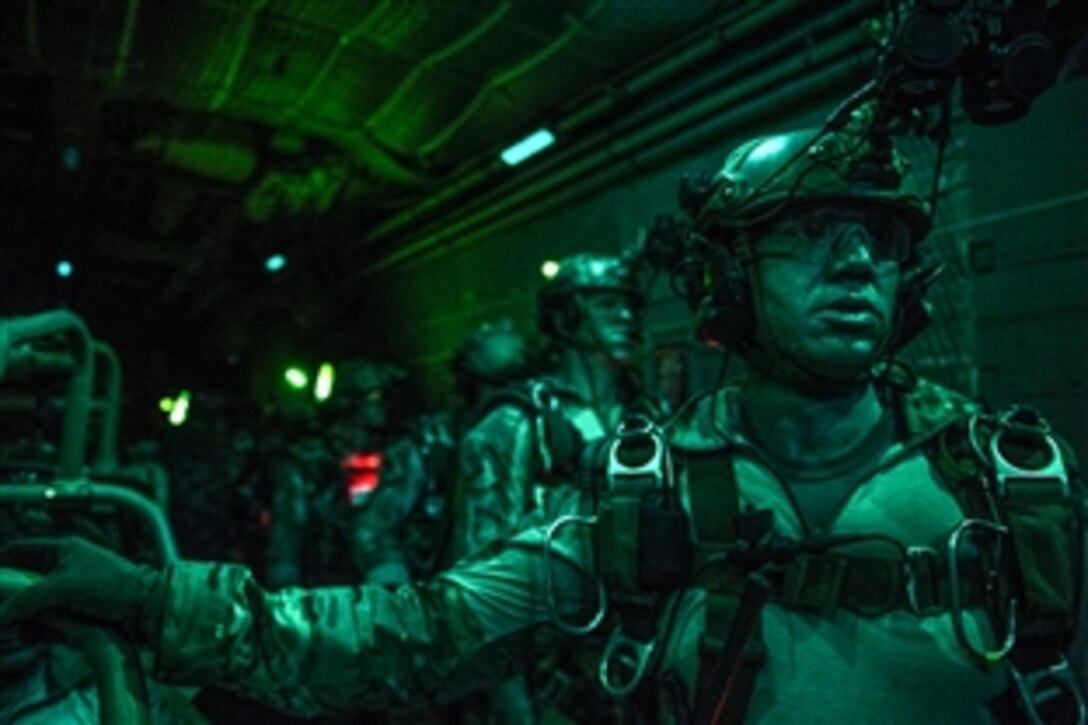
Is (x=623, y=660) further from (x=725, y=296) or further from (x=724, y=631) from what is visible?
(x=725, y=296)

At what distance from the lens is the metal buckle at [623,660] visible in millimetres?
1750

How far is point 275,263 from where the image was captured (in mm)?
12445

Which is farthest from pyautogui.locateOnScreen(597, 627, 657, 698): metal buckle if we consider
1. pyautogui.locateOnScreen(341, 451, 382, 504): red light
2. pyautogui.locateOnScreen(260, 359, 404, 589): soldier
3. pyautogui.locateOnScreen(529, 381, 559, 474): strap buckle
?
pyautogui.locateOnScreen(341, 451, 382, 504): red light

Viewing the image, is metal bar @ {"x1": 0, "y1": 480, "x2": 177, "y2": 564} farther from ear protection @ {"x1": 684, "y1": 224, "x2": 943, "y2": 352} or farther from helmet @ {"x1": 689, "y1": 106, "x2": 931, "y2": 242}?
helmet @ {"x1": 689, "y1": 106, "x2": 931, "y2": 242}

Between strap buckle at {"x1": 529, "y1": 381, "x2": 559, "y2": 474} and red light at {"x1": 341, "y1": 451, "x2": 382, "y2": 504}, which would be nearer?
strap buckle at {"x1": 529, "y1": 381, "x2": 559, "y2": 474}

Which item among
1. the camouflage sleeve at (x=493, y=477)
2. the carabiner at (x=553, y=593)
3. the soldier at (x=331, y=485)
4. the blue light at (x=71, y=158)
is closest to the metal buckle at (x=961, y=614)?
the carabiner at (x=553, y=593)

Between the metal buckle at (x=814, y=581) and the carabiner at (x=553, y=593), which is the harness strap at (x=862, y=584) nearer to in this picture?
the metal buckle at (x=814, y=581)

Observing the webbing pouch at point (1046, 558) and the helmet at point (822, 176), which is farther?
the helmet at point (822, 176)

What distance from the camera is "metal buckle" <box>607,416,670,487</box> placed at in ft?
6.17

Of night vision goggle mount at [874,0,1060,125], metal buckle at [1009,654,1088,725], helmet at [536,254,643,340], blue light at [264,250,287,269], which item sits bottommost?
metal buckle at [1009,654,1088,725]

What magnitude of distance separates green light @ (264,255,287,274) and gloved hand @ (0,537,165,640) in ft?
36.2

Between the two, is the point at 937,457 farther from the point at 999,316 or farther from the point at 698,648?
the point at 999,316

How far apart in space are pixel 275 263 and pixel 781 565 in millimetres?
11753

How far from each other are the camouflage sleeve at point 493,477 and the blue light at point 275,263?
8.97 meters
